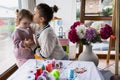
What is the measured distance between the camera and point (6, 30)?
2.73m

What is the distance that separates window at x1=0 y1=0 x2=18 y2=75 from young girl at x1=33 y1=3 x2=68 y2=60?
0.99 meters

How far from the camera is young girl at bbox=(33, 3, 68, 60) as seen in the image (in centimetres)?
157

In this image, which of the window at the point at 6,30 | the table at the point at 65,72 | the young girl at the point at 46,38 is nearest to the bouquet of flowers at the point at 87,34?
the young girl at the point at 46,38

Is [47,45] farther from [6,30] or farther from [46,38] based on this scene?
[6,30]

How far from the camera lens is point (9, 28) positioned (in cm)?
279

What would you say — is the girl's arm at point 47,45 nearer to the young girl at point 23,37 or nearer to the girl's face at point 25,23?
the young girl at point 23,37

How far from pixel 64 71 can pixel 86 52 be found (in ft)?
2.20

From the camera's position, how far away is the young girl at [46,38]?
5.16 feet

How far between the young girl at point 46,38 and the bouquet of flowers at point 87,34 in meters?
0.20

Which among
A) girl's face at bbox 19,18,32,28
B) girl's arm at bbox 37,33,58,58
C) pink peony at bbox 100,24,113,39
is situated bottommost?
girl's arm at bbox 37,33,58,58

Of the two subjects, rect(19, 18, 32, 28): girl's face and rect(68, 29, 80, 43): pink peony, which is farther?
rect(19, 18, 32, 28): girl's face

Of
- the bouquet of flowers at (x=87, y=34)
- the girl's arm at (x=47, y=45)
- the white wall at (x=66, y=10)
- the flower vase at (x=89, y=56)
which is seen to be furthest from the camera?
the white wall at (x=66, y=10)

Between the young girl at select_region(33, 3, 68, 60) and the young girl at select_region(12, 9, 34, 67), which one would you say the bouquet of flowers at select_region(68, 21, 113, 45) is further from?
the young girl at select_region(12, 9, 34, 67)

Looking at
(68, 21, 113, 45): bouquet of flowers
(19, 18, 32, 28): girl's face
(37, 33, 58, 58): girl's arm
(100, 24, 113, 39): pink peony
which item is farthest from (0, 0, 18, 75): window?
(100, 24, 113, 39): pink peony
